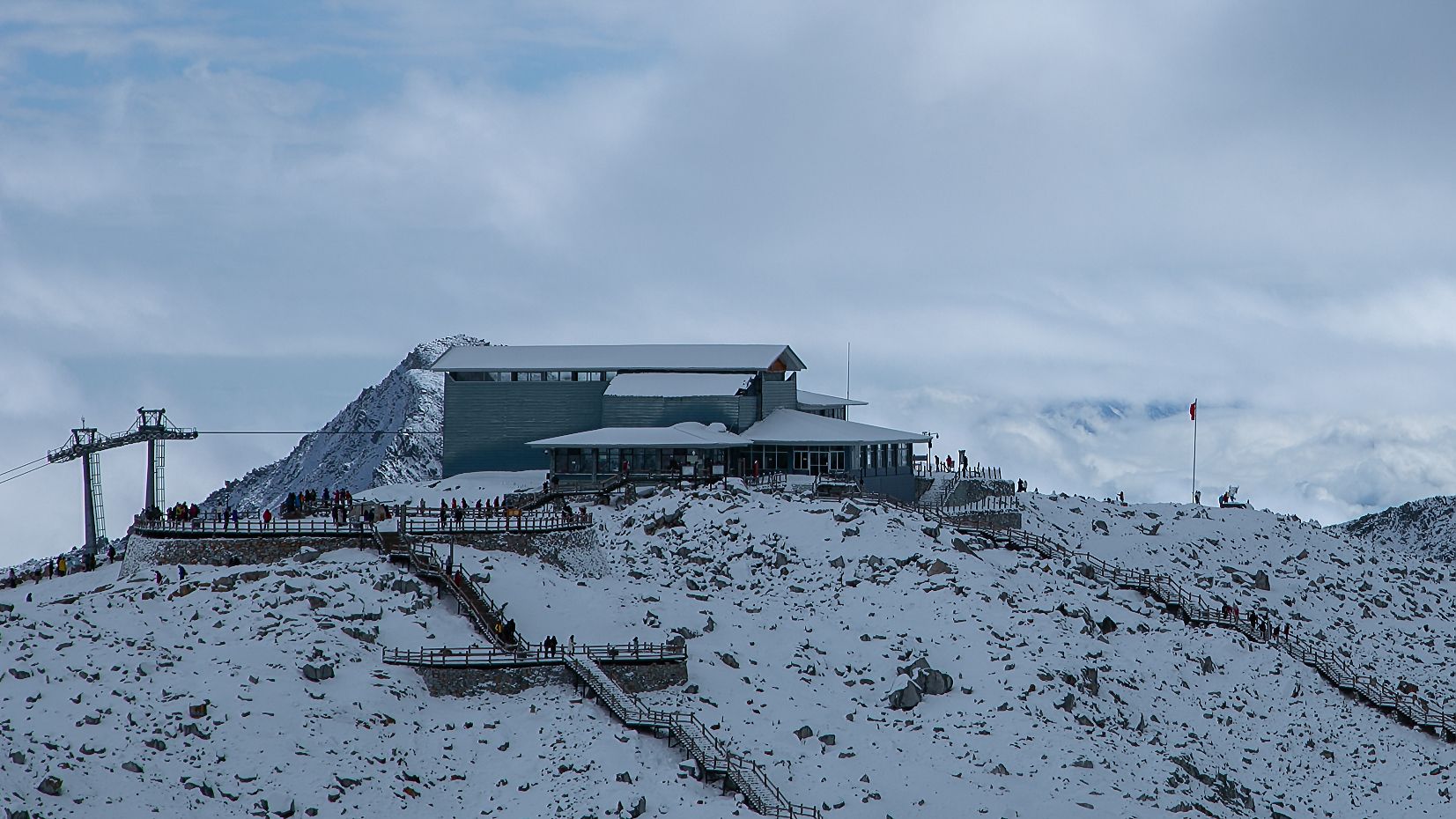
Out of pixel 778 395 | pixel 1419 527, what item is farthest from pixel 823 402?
pixel 1419 527

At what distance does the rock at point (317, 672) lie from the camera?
50.8 m

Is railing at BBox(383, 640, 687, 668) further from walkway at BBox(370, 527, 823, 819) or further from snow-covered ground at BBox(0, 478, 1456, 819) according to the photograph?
snow-covered ground at BBox(0, 478, 1456, 819)

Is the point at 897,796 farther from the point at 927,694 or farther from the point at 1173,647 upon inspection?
the point at 1173,647

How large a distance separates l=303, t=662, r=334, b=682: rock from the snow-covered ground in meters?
0.38

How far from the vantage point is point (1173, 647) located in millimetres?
62312

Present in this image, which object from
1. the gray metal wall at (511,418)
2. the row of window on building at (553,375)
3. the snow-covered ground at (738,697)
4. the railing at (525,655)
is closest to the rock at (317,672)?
the snow-covered ground at (738,697)

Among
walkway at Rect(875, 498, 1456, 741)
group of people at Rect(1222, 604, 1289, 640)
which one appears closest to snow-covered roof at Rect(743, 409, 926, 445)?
walkway at Rect(875, 498, 1456, 741)

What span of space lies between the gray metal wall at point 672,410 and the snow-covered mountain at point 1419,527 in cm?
7110

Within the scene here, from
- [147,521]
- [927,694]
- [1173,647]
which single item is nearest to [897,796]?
[927,694]

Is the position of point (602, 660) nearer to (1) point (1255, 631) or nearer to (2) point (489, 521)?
(2) point (489, 521)

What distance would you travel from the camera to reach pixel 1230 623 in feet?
215

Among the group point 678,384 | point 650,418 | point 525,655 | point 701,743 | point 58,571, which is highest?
point 678,384

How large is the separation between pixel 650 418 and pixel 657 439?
5.07 m

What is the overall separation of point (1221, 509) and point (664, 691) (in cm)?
4264
